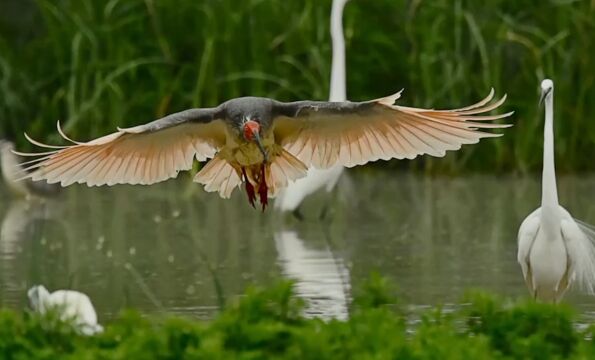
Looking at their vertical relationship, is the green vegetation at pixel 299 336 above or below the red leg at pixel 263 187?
below

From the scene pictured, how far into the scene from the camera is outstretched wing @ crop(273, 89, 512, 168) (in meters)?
6.02

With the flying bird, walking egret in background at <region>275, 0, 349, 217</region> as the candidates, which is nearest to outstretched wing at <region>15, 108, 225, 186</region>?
the flying bird

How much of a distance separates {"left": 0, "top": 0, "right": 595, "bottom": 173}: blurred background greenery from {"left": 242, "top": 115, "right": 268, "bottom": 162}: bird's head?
6.93 m

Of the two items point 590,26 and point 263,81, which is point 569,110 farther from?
point 263,81

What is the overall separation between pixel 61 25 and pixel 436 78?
3067 millimetres

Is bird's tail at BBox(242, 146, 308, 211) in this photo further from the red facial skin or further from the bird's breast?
the red facial skin

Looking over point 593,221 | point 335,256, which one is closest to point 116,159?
point 335,256

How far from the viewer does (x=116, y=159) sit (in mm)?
6426

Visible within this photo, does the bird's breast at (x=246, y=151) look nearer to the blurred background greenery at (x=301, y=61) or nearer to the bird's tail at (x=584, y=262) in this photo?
the bird's tail at (x=584, y=262)

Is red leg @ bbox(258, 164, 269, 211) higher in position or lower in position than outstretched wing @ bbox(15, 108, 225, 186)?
lower

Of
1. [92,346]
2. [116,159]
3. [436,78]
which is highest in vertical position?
[436,78]

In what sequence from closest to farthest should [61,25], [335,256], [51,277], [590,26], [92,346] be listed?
1. [92,346]
2. [51,277]
3. [335,256]
4. [590,26]
5. [61,25]

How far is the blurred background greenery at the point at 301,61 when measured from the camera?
13078mm

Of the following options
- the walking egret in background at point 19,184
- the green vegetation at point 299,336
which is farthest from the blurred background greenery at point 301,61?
the green vegetation at point 299,336
